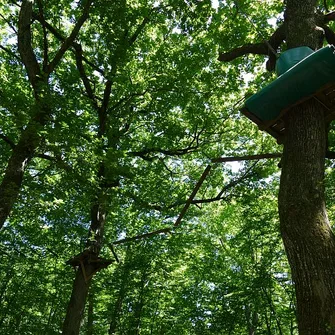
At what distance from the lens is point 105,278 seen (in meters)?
10.9

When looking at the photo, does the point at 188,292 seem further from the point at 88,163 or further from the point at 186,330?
the point at 88,163

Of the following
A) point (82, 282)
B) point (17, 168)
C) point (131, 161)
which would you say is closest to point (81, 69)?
point (131, 161)

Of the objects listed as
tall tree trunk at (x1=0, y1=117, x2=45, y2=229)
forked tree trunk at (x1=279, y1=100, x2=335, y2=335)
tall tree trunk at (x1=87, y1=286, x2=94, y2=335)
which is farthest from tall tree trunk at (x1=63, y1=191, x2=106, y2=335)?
forked tree trunk at (x1=279, y1=100, x2=335, y2=335)

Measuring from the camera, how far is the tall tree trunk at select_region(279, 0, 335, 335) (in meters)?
2.11

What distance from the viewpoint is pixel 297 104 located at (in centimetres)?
295

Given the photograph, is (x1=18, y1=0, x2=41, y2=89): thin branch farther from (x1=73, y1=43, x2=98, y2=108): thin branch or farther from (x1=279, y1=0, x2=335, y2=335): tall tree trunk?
(x1=279, y1=0, x2=335, y2=335): tall tree trunk

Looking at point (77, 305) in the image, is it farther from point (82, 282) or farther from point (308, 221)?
point (308, 221)

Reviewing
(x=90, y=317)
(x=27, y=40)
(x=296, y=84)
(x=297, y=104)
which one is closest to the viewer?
(x=296, y=84)

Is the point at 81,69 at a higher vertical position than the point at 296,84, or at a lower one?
higher

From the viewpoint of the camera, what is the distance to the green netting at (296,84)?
2671mm

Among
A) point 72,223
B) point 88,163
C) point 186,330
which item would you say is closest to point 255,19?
point 88,163

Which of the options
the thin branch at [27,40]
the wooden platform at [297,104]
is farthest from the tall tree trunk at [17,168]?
the wooden platform at [297,104]

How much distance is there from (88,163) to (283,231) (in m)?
3.99

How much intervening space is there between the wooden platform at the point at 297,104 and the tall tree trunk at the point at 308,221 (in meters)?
0.07
